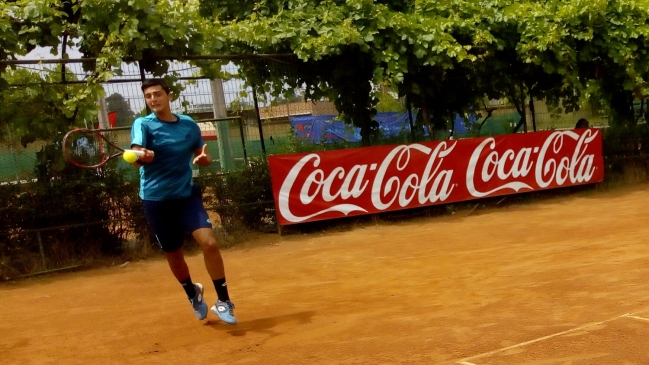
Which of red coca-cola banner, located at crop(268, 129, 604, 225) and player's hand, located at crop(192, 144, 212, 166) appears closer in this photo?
player's hand, located at crop(192, 144, 212, 166)

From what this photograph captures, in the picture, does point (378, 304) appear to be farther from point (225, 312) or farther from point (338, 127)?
point (338, 127)

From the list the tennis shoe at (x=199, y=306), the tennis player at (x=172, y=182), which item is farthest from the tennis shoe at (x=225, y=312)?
the tennis shoe at (x=199, y=306)

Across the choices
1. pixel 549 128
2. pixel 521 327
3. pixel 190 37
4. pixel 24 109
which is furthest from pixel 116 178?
pixel 549 128

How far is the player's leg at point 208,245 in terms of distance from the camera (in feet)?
19.9

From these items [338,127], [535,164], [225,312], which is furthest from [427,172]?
[225,312]

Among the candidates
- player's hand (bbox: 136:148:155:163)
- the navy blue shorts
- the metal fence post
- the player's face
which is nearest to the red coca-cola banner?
the metal fence post

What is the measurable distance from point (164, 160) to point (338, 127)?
25.0 ft

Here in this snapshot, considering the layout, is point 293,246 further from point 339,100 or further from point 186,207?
point 186,207

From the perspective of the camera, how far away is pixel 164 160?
6051mm

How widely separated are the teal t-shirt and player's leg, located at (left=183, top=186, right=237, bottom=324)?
0.47 ft

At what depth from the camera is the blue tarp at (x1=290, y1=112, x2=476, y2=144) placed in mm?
12695

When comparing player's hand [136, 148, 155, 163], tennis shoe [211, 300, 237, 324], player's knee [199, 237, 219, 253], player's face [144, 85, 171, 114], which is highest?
player's face [144, 85, 171, 114]

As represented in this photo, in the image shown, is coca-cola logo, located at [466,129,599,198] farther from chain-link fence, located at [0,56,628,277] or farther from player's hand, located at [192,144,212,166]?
player's hand, located at [192,144,212,166]

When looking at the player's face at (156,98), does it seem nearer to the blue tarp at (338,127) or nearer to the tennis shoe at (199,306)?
the tennis shoe at (199,306)
